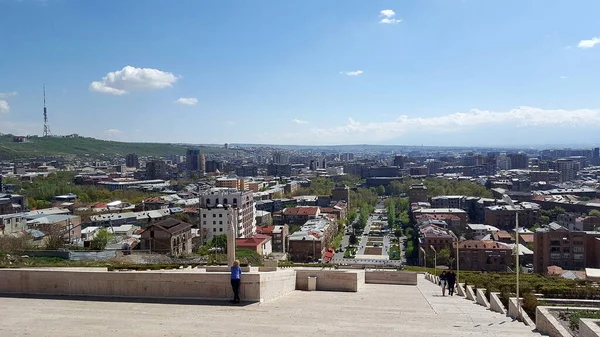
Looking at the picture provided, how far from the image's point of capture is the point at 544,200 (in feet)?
281

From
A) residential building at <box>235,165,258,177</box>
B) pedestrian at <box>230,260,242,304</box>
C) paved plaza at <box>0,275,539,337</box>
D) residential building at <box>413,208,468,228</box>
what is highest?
pedestrian at <box>230,260,242,304</box>

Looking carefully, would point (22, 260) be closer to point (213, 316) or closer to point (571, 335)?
point (213, 316)

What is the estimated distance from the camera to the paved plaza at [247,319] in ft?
25.7

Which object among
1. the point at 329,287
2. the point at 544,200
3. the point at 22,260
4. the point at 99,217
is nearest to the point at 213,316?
the point at 329,287

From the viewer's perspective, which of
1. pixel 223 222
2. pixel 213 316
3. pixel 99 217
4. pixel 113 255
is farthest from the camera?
pixel 99 217

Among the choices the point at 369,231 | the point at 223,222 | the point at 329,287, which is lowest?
the point at 369,231

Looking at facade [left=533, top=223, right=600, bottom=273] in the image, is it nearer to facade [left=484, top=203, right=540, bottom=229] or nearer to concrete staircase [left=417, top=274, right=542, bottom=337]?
facade [left=484, top=203, right=540, bottom=229]

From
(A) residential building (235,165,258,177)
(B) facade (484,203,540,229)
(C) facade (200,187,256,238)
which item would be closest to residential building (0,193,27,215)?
(C) facade (200,187,256,238)

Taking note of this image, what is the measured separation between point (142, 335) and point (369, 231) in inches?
2682

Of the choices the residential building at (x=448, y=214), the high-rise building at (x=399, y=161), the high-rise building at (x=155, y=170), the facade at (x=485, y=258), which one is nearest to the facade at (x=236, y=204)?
the facade at (x=485, y=258)

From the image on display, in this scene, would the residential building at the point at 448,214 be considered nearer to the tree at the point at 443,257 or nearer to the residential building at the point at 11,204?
the tree at the point at 443,257

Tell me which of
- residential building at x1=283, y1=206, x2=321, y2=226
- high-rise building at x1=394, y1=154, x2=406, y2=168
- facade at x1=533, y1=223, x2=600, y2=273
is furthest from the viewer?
high-rise building at x1=394, y1=154, x2=406, y2=168

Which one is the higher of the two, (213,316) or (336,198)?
(213,316)

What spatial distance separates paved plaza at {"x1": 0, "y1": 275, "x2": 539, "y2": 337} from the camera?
7.83 meters
